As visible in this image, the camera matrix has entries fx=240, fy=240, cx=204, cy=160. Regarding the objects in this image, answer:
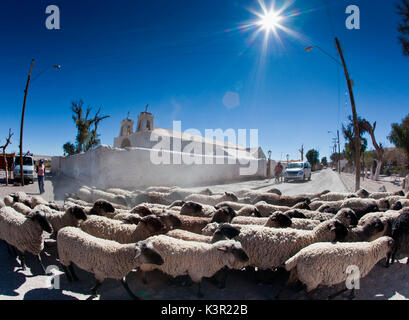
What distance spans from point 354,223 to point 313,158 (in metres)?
86.4

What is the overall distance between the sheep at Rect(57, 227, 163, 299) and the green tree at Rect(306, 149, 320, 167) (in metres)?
88.2

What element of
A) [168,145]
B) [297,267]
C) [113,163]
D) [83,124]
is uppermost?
[83,124]

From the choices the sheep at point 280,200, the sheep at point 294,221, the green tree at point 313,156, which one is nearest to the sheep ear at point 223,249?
the sheep at point 294,221

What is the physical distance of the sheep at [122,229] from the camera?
13.1 ft

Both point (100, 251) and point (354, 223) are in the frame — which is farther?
point (354, 223)

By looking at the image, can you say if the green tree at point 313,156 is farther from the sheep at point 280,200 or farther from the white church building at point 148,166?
the sheep at point 280,200

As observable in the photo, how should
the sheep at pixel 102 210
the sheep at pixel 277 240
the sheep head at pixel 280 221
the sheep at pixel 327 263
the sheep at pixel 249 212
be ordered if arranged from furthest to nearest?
the sheep at pixel 249 212 → the sheep at pixel 102 210 → the sheep head at pixel 280 221 → the sheep at pixel 277 240 → the sheep at pixel 327 263

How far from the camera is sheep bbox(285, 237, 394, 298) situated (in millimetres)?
2865

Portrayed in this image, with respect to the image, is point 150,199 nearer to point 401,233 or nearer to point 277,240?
point 277,240

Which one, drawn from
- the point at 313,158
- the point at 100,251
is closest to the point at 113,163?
the point at 100,251

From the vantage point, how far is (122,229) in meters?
4.18

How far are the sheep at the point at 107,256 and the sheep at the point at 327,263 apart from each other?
1726 mm
